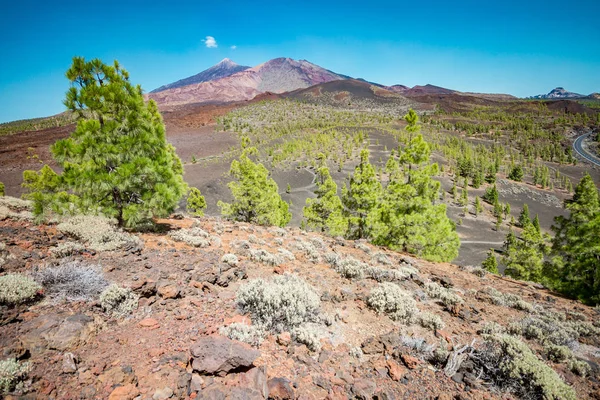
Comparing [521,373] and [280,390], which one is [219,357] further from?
[521,373]

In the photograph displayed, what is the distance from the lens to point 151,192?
356 inches

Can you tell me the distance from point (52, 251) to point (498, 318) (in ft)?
35.1

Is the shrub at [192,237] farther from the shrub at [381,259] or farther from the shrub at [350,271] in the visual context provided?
the shrub at [381,259]

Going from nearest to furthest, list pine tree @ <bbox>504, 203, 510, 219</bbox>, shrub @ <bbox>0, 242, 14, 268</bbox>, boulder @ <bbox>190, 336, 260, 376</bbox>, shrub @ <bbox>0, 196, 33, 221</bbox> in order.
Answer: boulder @ <bbox>190, 336, 260, 376</bbox>, shrub @ <bbox>0, 242, 14, 268</bbox>, shrub @ <bbox>0, 196, 33, 221</bbox>, pine tree @ <bbox>504, 203, 510, 219</bbox>

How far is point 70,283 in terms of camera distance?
444cm

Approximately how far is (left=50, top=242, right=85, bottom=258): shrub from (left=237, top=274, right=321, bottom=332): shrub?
13.2 ft

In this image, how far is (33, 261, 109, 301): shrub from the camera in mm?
4301

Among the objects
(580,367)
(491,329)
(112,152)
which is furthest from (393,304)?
(112,152)

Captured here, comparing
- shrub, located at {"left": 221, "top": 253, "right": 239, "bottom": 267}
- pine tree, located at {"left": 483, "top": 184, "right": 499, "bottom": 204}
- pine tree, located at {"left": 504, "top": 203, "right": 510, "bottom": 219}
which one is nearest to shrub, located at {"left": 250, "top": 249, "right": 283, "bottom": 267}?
shrub, located at {"left": 221, "top": 253, "right": 239, "bottom": 267}

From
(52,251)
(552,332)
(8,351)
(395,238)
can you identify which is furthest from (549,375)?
(395,238)

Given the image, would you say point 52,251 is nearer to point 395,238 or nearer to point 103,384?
point 103,384

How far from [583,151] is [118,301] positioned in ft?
591

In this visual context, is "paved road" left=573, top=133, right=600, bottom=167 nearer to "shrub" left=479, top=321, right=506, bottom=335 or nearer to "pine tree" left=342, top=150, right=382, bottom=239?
"pine tree" left=342, top=150, right=382, bottom=239

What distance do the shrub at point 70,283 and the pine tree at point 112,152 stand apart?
421cm
